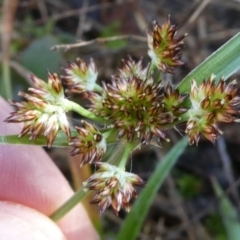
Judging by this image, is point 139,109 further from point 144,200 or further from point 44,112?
point 144,200

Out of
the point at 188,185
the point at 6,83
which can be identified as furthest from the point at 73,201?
the point at 188,185

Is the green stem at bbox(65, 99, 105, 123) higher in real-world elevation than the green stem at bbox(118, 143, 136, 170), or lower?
higher

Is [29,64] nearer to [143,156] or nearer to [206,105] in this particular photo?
[143,156]

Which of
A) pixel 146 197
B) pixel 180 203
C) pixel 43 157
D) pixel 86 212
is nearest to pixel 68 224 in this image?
pixel 86 212

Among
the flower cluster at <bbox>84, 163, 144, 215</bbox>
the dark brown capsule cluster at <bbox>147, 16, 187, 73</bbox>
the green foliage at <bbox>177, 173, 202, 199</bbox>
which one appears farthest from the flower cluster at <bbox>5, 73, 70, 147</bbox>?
the green foliage at <bbox>177, 173, 202, 199</bbox>

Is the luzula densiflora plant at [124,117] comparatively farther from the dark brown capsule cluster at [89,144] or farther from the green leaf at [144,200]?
the green leaf at [144,200]

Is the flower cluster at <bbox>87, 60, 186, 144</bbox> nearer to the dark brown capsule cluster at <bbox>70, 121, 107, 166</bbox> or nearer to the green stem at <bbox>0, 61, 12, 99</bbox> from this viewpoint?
the dark brown capsule cluster at <bbox>70, 121, 107, 166</bbox>
